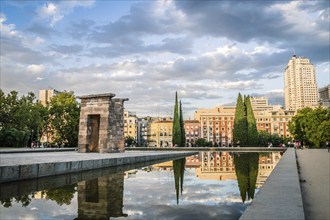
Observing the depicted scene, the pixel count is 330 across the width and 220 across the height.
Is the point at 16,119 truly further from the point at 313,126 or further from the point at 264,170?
the point at 313,126

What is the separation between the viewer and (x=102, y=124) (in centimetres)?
2238

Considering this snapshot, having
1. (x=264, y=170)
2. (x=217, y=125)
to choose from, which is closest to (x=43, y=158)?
(x=264, y=170)

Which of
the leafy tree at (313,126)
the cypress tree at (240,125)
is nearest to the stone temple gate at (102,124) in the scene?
the cypress tree at (240,125)

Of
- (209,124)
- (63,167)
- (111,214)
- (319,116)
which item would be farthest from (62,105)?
(209,124)

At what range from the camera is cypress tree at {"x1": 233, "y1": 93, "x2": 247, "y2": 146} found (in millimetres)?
56000

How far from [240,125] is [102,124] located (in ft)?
129

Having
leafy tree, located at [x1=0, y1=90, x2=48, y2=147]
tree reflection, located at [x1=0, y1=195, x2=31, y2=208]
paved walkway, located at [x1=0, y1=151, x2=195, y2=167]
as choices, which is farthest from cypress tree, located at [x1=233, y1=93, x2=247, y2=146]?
tree reflection, located at [x1=0, y1=195, x2=31, y2=208]

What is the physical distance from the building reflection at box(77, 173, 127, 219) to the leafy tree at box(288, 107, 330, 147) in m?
50.1

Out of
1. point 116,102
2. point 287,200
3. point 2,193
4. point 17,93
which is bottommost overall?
point 2,193

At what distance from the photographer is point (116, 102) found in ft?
78.3

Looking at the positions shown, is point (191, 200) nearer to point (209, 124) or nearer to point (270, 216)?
point (270, 216)

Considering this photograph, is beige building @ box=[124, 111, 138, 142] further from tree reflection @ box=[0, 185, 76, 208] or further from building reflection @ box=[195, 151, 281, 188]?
tree reflection @ box=[0, 185, 76, 208]

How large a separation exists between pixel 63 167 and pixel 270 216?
8979 millimetres

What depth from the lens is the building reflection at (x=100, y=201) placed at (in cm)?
448
